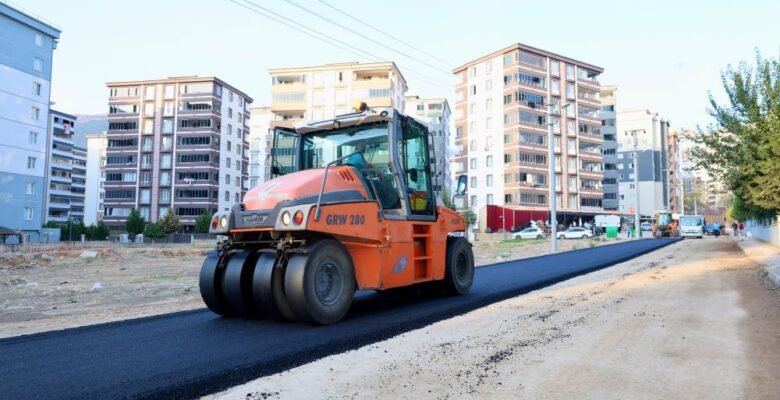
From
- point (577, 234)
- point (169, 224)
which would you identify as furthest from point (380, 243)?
point (169, 224)

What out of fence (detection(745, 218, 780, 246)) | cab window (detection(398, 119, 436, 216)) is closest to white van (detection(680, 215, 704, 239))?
fence (detection(745, 218, 780, 246))

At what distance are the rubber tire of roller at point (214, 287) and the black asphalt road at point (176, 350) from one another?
191mm

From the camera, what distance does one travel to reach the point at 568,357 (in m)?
4.83

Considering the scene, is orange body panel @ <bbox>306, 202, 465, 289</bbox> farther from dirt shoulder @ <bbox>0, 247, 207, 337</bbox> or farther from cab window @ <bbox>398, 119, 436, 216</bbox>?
dirt shoulder @ <bbox>0, 247, 207, 337</bbox>

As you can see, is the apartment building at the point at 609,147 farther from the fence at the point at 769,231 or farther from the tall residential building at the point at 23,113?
the tall residential building at the point at 23,113

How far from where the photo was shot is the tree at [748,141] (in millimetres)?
15891

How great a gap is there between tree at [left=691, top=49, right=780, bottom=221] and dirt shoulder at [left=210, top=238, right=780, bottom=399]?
944 centimetres

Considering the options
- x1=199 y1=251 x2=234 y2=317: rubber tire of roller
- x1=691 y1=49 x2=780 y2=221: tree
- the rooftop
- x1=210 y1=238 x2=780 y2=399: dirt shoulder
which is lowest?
x1=210 y1=238 x2=780 y2=399: dirt shoulder

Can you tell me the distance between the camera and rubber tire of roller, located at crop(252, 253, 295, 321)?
6254mm

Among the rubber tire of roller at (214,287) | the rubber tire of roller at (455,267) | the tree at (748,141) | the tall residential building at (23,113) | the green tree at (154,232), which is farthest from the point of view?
Result: the green tree at (154,232)

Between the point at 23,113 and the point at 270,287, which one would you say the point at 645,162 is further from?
the point at 270,287

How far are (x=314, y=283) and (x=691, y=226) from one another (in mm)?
51641

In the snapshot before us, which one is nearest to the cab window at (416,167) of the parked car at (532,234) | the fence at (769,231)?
the fence at (769,231)

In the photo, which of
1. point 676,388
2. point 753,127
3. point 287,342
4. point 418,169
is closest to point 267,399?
point 287,342
